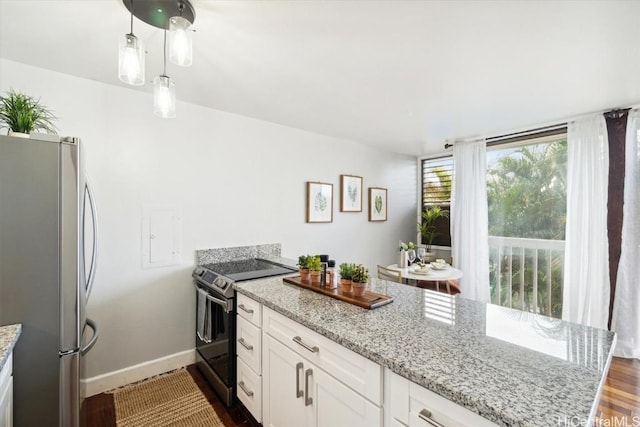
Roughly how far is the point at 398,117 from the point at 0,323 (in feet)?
10.1

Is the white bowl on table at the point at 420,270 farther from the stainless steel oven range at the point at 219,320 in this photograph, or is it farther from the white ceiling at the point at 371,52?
the white ceiling at the point at 371,52

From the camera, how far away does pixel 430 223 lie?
15.0 feet

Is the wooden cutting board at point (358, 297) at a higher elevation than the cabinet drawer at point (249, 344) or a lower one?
higher

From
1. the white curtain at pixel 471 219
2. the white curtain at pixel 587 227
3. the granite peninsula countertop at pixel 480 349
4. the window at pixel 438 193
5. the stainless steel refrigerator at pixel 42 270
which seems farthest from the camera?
the window at pixel 438 193

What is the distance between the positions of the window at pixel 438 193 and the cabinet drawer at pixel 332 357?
3.54 metres

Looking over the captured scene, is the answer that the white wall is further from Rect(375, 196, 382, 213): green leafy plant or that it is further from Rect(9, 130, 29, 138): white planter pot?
Rect(375, 196, 382, 213): green leafy plant

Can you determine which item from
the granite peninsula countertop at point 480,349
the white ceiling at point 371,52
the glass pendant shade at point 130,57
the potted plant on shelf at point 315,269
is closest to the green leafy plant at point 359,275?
the granite peninsula countertop at point 480,349

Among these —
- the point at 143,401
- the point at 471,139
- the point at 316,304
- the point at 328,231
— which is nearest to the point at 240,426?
the point at 143,401

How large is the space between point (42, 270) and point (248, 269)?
136 centimetres

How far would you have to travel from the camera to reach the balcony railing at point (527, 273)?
3193mm

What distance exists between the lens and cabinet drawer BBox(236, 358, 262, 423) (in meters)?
1.70

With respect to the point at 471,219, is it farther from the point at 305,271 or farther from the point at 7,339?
the point at 7,339

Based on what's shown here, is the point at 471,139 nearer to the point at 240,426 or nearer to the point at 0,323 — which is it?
the point at 240,426

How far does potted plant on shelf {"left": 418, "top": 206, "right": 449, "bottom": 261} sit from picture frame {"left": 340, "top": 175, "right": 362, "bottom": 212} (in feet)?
4.19
